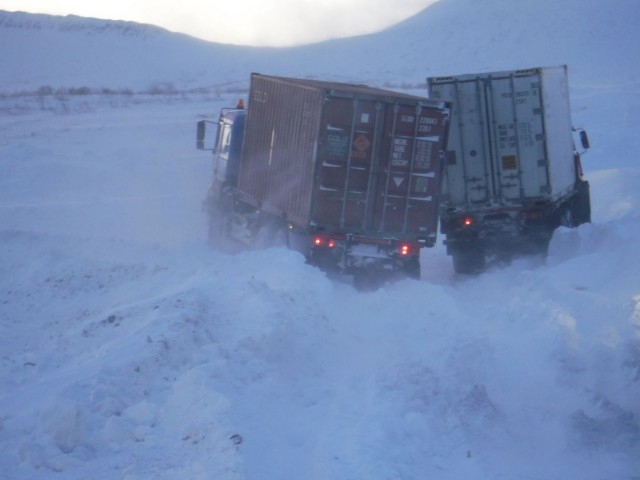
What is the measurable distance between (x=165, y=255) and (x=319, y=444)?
941cm

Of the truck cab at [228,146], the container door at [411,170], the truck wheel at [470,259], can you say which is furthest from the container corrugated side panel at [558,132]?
the truck cab at [228,146]

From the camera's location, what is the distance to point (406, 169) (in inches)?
525

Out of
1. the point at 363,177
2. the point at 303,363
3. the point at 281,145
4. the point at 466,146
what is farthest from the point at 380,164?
the point at 303,363

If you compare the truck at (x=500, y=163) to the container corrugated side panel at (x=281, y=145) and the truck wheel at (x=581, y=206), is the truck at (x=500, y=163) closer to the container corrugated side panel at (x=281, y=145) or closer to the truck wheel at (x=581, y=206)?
the truck wheel at (x=581, y=206)

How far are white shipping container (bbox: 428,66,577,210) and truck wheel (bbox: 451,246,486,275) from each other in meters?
0.81

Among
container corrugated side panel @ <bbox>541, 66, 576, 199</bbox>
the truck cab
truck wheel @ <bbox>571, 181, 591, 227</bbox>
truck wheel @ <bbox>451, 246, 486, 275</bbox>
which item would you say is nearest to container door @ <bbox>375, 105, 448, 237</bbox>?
truck wheel @ <bbox>451, 246, 486, 275</bbox>

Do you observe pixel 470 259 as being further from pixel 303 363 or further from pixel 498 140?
pixel 303 363

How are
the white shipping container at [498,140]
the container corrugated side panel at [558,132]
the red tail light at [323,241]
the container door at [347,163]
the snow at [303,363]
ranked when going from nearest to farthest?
the snow at [303,363] → the container door at [347,163] → the red tail light at [323,241] → the white shipping container at [498,140] → the container corrugated side panel at [558,132]

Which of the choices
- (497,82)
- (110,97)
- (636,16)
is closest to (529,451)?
(497,82)

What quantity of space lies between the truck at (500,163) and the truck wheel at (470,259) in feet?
0.06

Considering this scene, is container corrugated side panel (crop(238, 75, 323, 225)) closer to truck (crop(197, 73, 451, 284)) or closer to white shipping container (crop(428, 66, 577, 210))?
truck (crop(197, 73, 451, 284))

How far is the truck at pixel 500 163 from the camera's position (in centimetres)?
1482

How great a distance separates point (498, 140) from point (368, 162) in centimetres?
287

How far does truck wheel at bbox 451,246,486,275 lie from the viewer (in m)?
15.3
